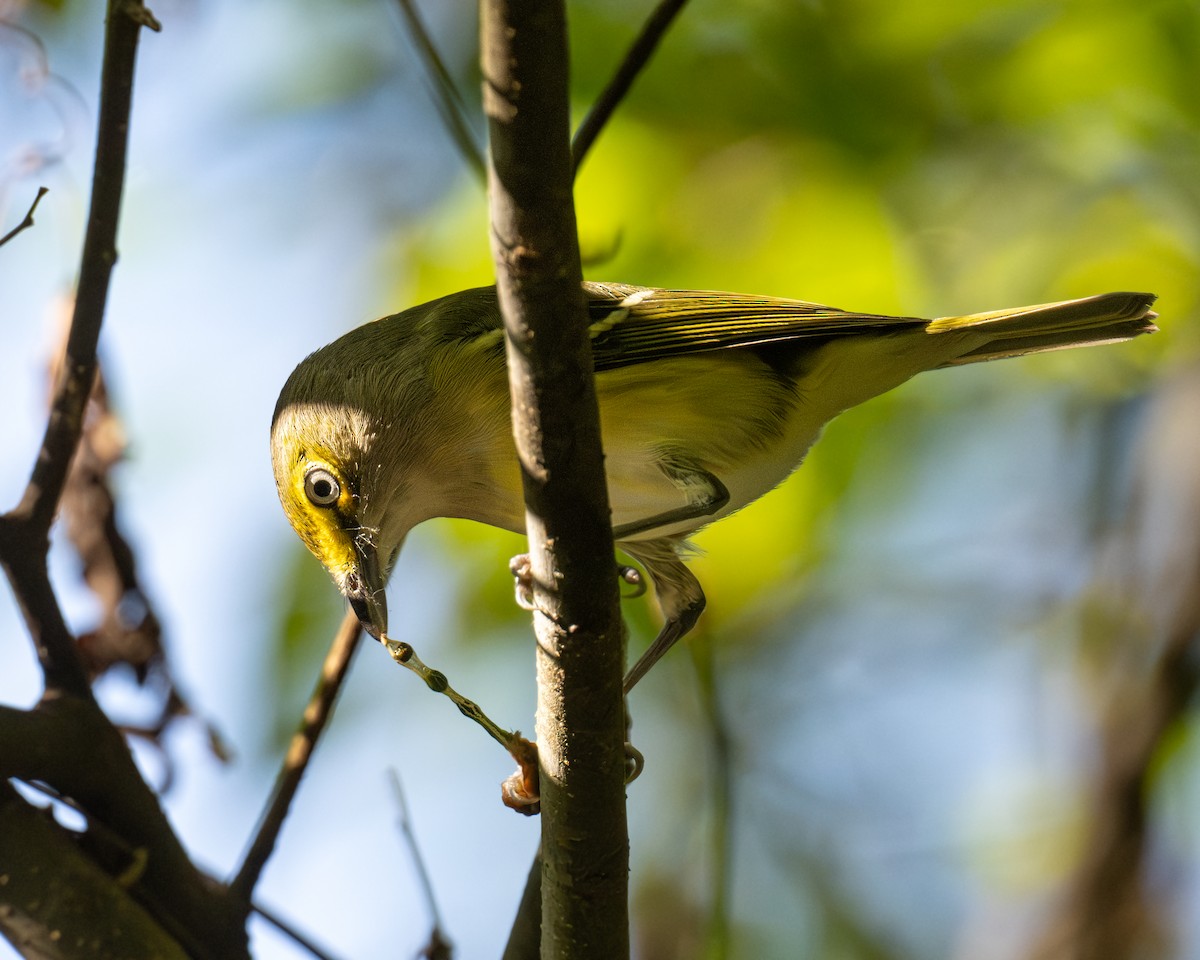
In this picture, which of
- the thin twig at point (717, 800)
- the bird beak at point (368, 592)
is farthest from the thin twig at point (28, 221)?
the thin twig at point (717, 800)

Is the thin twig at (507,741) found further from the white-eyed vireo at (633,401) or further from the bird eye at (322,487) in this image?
the bird eye at (322,487)

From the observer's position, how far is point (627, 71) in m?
3.05

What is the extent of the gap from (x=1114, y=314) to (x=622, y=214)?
1.62 m

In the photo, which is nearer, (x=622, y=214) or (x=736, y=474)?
(x=736, y=474)

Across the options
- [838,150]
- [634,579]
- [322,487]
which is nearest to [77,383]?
[322,487]

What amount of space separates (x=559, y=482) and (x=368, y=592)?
136 cm

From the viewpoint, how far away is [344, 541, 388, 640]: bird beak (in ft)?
9.53

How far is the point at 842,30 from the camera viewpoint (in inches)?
148

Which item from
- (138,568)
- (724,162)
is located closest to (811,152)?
(724,162)

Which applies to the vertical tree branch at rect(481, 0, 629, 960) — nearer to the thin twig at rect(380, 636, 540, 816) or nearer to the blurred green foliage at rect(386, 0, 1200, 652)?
the thin twig at rect(380, 636, 540, 816)

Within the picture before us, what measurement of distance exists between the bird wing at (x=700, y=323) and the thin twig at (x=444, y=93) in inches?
24.0

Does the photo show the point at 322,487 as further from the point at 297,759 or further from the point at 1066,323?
the point at 1066,323

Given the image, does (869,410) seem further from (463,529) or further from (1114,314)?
(463,529)

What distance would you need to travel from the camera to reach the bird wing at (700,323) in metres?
3.25
